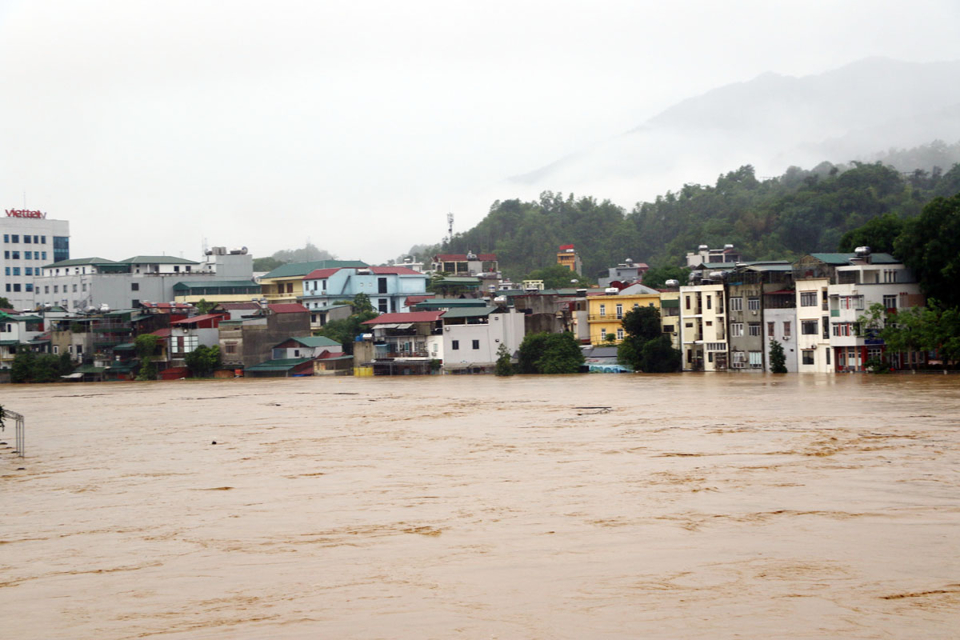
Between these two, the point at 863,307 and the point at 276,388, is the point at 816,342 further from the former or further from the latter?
the point at 276,388

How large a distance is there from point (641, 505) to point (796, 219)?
62.6 metres

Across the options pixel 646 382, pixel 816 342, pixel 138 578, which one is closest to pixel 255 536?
pixel 138 578

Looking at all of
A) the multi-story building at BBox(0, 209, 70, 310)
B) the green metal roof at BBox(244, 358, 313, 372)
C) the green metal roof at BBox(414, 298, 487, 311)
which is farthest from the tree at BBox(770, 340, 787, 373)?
the multi-story building at BBox(0, 209, 70, 310)

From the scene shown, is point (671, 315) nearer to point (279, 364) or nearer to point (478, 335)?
point (478, 335)

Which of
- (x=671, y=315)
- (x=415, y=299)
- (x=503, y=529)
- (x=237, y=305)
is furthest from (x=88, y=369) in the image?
(x=503, y=529)

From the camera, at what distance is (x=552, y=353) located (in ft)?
159

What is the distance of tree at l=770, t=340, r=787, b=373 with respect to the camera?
42.2 m

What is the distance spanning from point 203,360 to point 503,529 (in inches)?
1778

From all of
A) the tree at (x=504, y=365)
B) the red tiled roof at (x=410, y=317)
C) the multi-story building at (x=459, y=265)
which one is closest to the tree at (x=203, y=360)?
the red tiled roof at (x=410, y=317)

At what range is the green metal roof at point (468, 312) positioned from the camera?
2016 inches

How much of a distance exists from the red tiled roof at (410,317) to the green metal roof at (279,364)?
4.20m

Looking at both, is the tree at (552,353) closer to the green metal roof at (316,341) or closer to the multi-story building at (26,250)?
the green metal roof at (316,341)

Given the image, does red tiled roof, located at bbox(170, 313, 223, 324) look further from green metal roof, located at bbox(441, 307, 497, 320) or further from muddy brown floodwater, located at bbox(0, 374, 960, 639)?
muddy brown floodwater, located at bbox(0, 374, 960, 639)

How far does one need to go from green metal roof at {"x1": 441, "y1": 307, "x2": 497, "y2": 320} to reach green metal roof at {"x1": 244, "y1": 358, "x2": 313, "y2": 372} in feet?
28.4
